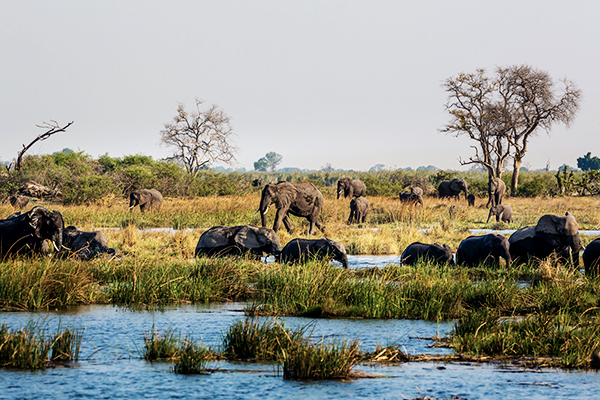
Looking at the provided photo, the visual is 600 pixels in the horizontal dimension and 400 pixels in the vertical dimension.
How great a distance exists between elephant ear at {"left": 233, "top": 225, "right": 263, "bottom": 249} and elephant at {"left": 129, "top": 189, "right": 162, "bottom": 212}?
42.2 feet

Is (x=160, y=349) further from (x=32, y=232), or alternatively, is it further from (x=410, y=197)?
(x=410, y=197)

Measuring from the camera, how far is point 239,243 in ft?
42.3

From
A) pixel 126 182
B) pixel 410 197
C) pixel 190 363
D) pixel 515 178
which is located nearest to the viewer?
pixel 190 363

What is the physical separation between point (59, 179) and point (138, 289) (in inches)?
1007

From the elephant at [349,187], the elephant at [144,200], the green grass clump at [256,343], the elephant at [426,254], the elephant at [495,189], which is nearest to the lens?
the green grass clump at [256,343]

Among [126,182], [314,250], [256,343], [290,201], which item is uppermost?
[126,182]

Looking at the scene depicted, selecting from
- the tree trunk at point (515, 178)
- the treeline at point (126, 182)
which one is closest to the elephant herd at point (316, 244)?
the treeline at point (126, 182)

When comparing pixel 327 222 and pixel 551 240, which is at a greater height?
pixel 551 240

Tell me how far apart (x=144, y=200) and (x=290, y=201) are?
377 inches

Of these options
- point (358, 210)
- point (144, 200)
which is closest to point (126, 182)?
point (144, 200)

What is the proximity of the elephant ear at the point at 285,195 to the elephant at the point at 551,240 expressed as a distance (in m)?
6.95

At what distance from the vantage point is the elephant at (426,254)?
40.3 ft

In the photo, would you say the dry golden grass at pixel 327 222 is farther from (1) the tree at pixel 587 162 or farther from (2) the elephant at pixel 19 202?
(1) the tree at pixel 587 162

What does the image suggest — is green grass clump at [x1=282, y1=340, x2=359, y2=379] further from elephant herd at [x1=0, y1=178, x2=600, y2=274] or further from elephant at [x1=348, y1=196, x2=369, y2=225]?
elephant at [x1=348, y1=196, x2=369, y2=225]
